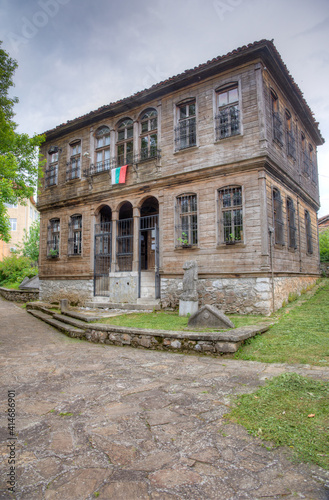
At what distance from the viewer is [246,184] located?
998 centimetres

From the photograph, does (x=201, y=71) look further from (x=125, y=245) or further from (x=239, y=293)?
(x=239, y=293)

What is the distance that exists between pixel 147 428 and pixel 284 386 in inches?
69.8

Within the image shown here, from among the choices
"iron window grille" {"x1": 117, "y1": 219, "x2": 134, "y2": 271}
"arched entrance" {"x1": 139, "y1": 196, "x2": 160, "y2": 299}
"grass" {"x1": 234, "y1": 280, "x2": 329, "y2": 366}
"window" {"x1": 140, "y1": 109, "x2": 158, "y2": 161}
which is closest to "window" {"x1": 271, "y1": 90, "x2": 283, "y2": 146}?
"window" {"x1": 140, "y1": 109, "x2": 158, "y2": 161}

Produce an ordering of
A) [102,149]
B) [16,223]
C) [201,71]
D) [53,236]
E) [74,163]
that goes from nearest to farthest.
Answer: [201,71], [102,149], [74,163], [53,236], [16,223]

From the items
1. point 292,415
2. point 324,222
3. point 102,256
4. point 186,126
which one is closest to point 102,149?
point 186,126

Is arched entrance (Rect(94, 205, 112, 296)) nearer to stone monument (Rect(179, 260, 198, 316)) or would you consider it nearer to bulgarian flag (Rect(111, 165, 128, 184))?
bulgarian flag (Rect(111, 165, 128, 184))

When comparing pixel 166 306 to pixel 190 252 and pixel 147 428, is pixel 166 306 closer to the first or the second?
pixel 190 252

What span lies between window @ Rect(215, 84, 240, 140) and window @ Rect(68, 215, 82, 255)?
26.2 ft

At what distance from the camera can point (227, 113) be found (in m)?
10.7

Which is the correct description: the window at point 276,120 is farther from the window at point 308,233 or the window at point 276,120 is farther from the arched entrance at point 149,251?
the arched entrance at point 149,251

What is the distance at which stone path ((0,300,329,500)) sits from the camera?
78.8 inches

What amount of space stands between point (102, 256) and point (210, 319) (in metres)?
8.09

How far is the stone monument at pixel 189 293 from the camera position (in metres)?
9.38

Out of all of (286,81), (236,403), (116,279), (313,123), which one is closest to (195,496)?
(236,403)
